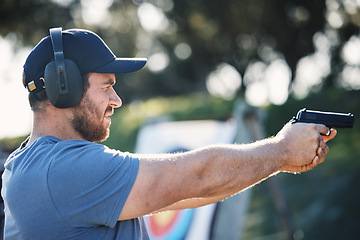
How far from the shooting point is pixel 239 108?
12.8 feet

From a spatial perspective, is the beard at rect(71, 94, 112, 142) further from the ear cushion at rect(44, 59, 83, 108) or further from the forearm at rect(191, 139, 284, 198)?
the forearm at rect(191, 139, 284, 198)

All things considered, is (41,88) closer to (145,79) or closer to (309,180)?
(309,180)

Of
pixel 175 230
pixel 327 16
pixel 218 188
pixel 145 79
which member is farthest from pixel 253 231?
pixel 145 79

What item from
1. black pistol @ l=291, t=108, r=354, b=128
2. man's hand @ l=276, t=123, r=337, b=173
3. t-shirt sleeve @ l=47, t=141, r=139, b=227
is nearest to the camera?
t-shirt sleeve @ l=47, t=141, r=139, b=227

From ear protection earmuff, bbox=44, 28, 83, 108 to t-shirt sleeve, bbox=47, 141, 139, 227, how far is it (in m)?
0.24

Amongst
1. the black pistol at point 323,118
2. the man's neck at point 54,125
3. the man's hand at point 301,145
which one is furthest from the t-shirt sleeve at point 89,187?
the black pistol at point 323,118

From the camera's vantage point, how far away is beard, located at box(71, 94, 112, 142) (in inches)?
58.3

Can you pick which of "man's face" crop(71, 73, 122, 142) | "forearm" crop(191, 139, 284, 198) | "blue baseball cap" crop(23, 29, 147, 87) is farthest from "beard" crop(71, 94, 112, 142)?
"forearm" crop(191, 139, 284, 198)

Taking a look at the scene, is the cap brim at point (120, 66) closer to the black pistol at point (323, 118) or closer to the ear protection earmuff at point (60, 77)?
the ear protection earmuff at point (60, 77)

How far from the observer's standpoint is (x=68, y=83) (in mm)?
1413

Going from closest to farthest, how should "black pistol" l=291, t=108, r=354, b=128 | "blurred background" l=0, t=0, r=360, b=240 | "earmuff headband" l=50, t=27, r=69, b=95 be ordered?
"earmuff headband" l=50, t=27, r=69, b=95 → "black pistol" l=291, t=108, r=354, b=128 → "blurred background" l=0, t=0, r=360, b=240

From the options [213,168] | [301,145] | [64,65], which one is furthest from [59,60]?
[301,145]

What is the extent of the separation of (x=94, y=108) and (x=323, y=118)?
931 mm

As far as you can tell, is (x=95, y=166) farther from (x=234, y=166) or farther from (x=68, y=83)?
(x=234, y=166)
